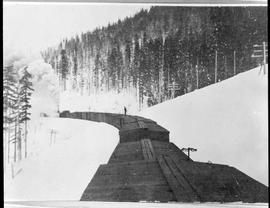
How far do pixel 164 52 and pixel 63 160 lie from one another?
135 centimetres

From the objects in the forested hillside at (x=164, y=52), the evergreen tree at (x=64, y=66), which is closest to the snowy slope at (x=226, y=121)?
the forested hillside at (x=164, y=52)

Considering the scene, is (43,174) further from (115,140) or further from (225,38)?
(225,38)

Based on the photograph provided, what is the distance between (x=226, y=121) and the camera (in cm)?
352

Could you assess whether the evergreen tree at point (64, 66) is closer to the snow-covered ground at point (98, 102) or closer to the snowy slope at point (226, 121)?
the snow-covered ground at point (98, 102)

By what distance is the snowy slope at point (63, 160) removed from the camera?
11.3 ft

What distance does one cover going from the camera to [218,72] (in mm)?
3572

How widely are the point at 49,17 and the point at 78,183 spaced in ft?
4.95

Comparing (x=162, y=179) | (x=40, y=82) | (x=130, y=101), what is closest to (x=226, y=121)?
(x=162, y=179)

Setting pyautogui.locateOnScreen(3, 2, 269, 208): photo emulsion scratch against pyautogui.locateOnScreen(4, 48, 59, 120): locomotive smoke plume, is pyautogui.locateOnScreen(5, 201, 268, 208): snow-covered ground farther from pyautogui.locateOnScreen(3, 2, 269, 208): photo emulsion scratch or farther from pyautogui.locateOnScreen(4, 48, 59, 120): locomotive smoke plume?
pyautogui.locateOnScreen(4, 48, 59, 120): locomotive smoke plume

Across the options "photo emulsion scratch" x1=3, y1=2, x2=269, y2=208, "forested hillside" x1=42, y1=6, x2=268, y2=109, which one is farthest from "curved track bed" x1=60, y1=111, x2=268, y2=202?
"forested hillside" x1=42, y1=6, x2=268, y2=109

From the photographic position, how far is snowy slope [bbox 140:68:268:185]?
347 cm

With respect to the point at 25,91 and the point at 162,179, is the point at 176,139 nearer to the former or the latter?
the point at 162,179

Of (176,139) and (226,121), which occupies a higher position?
(226,121)

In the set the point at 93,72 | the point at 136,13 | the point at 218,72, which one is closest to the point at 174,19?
the point at 136,13
